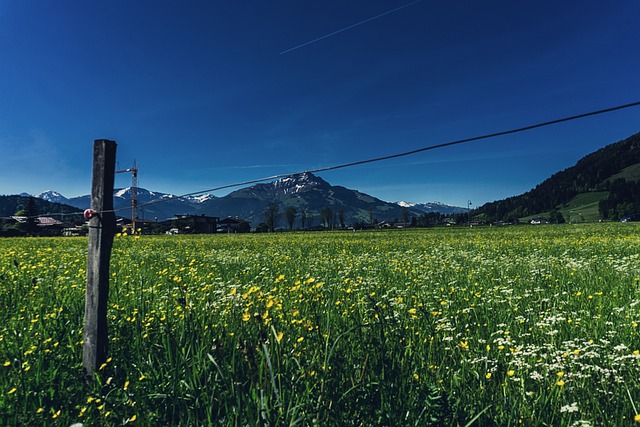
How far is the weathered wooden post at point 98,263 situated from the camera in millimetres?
3346

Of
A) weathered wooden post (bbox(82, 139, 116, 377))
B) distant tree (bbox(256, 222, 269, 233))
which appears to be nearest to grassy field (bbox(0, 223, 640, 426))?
weathered wooden post (bbox(82, 139, 116, 377))

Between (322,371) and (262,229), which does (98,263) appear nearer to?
(322,371)

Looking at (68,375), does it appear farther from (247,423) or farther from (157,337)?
(247,423)

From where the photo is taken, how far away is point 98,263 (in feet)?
11.0

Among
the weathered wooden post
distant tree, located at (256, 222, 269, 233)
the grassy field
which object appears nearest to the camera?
the grassy field

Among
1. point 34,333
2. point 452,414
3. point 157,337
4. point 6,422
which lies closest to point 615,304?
point 452,414

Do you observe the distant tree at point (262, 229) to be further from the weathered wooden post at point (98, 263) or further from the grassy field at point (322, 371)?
the weathered wooden post at point (98, 263)

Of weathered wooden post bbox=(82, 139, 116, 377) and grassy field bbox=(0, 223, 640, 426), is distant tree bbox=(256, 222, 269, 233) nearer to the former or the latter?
grassy field bbox=(0, 223, 640, 426)

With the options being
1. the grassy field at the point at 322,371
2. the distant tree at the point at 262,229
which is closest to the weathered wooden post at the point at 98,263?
the grassy field at the point at 322,371

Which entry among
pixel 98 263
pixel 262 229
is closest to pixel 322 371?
pixel 98 263

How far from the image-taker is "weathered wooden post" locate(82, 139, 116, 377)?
3.35 m

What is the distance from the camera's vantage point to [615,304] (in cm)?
551

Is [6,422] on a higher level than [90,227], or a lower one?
lower

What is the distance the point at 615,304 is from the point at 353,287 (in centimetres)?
446
